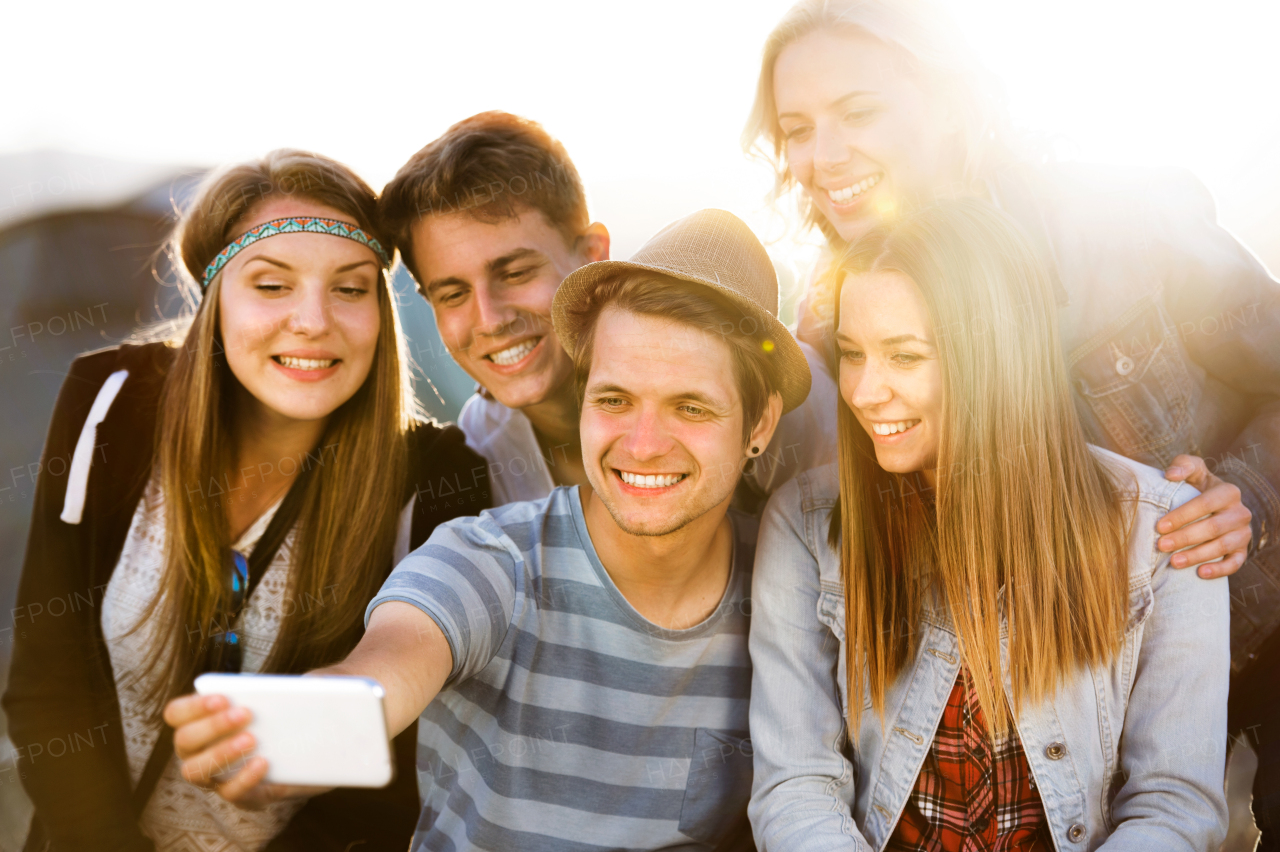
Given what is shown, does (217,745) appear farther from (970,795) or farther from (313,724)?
(970,795)

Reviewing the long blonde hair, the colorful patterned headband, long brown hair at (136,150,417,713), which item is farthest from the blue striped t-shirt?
the long blonde hair

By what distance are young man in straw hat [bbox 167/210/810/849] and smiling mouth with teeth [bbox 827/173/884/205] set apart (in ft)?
1.27

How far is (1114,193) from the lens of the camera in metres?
2.33

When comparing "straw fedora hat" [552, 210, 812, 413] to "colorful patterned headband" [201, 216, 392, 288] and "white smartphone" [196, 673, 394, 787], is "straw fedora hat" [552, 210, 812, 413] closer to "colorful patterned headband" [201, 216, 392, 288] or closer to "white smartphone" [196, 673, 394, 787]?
"colorful patterned headband" [201, 216, 392, 288]

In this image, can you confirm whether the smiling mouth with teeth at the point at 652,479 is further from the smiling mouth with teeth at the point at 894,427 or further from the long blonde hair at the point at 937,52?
the long blonde hair at the point at 937,52

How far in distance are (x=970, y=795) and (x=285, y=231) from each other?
8.01ft

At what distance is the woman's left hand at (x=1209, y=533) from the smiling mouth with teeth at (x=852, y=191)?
3.95ft

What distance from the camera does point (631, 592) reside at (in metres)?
2.14

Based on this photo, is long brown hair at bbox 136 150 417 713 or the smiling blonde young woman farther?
long brown hair at bbox 136 150 417 713

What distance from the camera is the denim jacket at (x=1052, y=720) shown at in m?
1.78

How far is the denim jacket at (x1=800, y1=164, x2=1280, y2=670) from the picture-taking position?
2244mm

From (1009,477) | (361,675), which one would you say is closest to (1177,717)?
(1009,477)

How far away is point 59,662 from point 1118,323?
131 inches

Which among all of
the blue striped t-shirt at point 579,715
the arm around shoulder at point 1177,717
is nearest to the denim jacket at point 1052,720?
the arm around shoulder at point 1177,717
